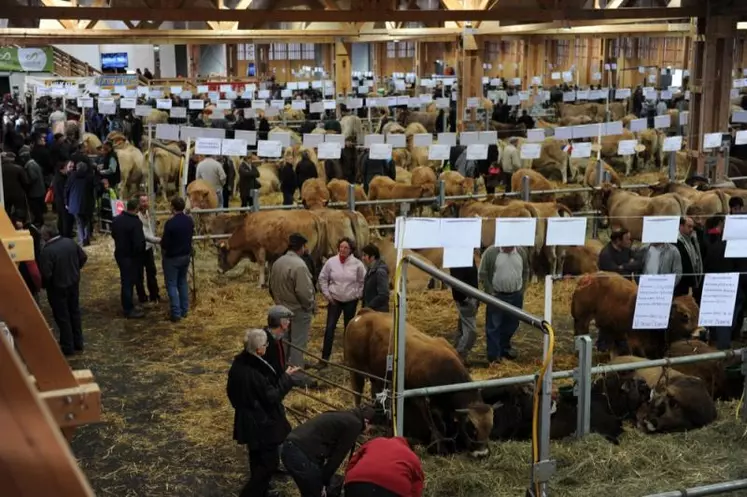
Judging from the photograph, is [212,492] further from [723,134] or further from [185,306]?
[723,134]

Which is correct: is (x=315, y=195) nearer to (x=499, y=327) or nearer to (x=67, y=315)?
(x=67, y=315)

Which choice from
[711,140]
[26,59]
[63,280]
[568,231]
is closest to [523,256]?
[568,231]

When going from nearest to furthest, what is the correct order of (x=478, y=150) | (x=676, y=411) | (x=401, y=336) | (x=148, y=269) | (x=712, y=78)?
(x=401, y=336) < (x=676, y=411) < (x=148, y=269) < (x=478, y=150) < (x=712, y=78)

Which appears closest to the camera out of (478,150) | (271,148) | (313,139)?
(271,148)

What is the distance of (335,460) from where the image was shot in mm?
6887

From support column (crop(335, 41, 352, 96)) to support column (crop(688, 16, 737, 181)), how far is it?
43.4 ft

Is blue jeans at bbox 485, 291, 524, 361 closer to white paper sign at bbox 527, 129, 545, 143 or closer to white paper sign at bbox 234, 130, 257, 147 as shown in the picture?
white paper sign at bbox 234, 130, 257, 147

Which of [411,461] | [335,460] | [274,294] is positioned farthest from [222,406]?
[411,461]

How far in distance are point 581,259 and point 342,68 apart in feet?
56.1

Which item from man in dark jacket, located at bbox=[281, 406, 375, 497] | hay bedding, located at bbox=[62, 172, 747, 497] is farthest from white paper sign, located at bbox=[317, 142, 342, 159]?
man in dark jacket, located at bbox=[281, 406, 375, 497]

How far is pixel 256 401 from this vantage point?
276 inches

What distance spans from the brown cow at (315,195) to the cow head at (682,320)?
645 cm

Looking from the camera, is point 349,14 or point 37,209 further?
point 349,14

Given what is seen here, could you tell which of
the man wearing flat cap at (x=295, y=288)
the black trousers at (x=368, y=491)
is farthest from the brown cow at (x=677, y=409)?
the black trousers at (x=368, y=491)
